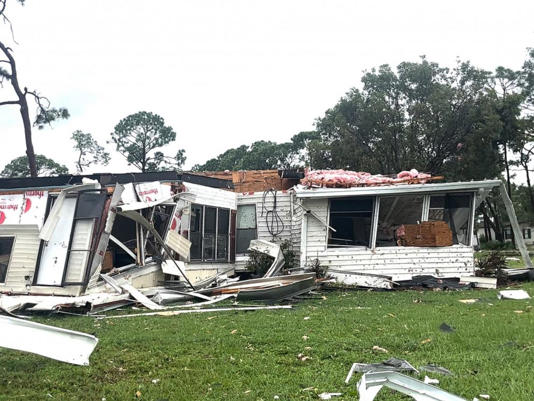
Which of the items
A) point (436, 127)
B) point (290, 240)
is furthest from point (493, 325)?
point (436, 127)

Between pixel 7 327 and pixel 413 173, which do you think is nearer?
pixel 7 327

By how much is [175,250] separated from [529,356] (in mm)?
9147

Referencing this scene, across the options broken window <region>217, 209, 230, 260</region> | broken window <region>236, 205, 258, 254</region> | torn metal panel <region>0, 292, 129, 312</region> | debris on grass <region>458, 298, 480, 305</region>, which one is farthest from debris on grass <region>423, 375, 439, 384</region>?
broken window <region>236, 205, 258, 254</region>

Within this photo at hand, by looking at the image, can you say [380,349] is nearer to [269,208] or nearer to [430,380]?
[430,380]

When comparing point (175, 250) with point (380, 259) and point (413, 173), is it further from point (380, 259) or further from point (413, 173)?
point (413, 173)

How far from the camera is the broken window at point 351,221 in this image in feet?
43.9

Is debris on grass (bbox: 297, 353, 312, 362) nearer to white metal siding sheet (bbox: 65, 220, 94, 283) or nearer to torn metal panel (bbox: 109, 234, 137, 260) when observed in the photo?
white metal siding sheet (bbox: 65, 220, 94, 283)

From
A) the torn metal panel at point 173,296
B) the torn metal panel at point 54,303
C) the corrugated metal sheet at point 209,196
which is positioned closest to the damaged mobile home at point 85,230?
the corrugated metal sheet at point 209,196

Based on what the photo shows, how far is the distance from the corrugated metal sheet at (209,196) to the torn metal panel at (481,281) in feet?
23.1

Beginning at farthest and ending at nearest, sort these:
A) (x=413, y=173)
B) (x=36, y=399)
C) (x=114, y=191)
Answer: (x=413, y=173) → (x=114, y=191) → (x=36, y=399)

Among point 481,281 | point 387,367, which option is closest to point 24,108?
point 481,281

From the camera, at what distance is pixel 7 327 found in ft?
13.3

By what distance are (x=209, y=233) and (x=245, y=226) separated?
179 centimetres

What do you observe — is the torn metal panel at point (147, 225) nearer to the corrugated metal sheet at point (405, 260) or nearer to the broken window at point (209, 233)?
the broken window at point (209, 233)
